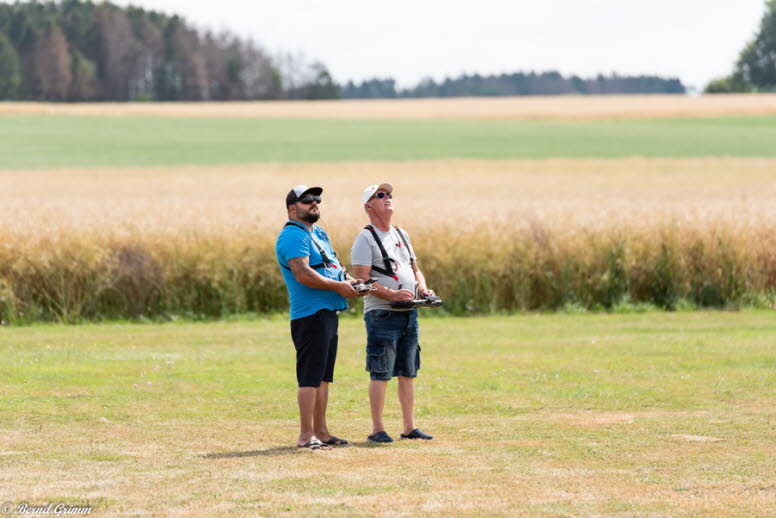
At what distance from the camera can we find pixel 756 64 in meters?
135

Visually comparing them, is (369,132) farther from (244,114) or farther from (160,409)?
(160,409)

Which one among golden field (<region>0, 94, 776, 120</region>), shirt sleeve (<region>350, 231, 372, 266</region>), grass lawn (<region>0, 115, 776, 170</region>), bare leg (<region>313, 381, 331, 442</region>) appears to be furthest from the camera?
golden field (<region>0, 94, 776, 120</region>)

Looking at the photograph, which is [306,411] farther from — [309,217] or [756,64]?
[756,64]

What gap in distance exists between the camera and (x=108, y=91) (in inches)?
5157

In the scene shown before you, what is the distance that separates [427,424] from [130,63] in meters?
127

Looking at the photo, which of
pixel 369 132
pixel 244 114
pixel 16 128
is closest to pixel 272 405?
pixel 369 132

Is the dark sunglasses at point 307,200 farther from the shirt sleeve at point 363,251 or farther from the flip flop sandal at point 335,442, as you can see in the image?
the flip flop sandal at point 335,442

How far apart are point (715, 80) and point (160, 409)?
447 feet

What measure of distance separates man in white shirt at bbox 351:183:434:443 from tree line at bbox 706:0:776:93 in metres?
130

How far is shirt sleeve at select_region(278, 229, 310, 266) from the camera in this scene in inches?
348

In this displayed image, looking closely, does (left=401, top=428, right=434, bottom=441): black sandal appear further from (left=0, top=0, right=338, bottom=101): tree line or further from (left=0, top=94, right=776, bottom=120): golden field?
(left=0, top=0, right=338, bottom=101): tree line

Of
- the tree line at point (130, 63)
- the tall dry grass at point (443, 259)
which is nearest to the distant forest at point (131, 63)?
the tree line at point (130, 63)

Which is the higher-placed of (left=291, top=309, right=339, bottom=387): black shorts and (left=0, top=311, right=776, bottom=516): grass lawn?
(left=291, top=309, right=339, bottom=387): black shorts

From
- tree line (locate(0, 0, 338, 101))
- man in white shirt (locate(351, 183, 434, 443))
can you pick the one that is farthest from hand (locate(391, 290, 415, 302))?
tree line (locate(0, 0, 338, 101))
